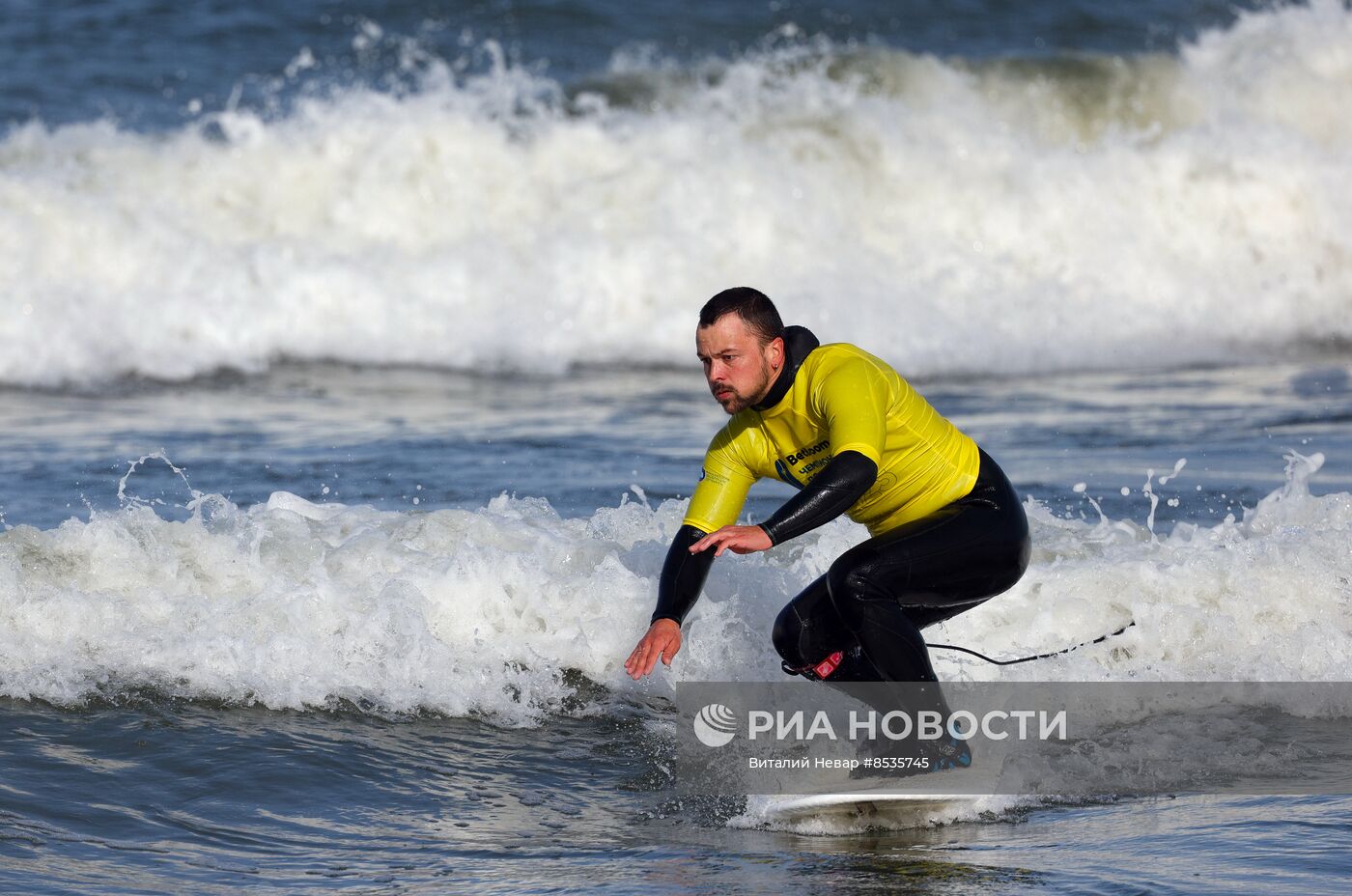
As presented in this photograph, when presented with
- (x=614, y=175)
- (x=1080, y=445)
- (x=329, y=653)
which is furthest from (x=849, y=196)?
(x=329, y=653)

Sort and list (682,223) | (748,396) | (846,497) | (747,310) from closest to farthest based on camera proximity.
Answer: (846,497)
(747,310)
(748,396)
(682,223)

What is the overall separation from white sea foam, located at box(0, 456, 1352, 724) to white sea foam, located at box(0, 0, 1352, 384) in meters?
6.59

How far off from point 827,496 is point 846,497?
0.06 meters

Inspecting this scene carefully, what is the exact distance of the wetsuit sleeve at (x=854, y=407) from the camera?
186 inches

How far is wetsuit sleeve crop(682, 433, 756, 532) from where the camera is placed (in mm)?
5129

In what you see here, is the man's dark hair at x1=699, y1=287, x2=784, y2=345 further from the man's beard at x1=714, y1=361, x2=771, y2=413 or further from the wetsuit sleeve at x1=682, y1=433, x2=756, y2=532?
the wetsuit sleeve at x1=682, y1=433, x2=756, y2=532

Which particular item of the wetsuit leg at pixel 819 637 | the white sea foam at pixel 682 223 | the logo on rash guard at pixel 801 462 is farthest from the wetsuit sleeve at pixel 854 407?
the white sea foam at pixel 682 223

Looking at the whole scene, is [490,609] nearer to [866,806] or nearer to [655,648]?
[655,648]

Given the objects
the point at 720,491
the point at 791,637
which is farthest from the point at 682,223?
the point at 791,637

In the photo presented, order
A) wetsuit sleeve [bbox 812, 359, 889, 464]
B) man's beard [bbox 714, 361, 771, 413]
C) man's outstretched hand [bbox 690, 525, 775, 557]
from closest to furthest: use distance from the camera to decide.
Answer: man's outstretched hand [bbox 690, 525, 775, 557] → wetsuit sleeve [bbox 812, 359, 889, 464] → man's beard [bbox 714, 361, 771, 413]

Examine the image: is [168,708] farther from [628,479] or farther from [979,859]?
[628,479]

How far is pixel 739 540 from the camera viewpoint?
454cm

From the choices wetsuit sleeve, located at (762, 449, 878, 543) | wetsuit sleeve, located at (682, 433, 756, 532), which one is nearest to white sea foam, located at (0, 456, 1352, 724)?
wetsuit sleeve, located at (682, 433, 756, 532)

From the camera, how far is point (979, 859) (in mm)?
4621
